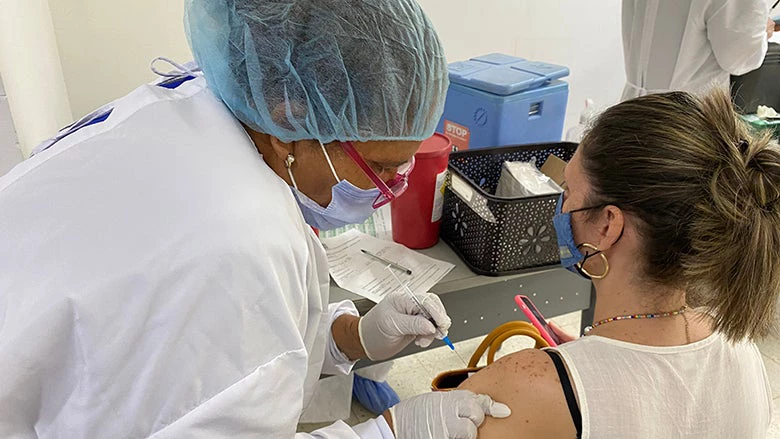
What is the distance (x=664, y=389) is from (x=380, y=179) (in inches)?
23.2

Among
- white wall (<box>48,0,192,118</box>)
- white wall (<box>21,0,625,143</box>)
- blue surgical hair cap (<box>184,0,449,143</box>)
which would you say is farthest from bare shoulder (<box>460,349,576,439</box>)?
white wall (<box>21,0,625,143</box>)

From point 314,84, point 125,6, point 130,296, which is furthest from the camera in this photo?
point 125,6

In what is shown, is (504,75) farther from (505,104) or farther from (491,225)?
(491,225)

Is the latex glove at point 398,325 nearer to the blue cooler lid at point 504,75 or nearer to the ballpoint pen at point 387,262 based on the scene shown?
the ballpoint pen at point 387,262

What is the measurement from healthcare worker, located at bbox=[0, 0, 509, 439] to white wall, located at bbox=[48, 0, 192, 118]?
5.56ft

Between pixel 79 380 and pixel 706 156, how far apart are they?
3.31ft

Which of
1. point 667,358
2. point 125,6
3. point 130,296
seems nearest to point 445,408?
point 667,358

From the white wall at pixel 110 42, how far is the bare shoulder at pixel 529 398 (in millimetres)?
2085

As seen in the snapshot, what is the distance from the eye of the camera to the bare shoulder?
0.96 meters

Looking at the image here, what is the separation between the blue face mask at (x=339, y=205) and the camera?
0.98m

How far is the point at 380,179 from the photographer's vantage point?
101 cm

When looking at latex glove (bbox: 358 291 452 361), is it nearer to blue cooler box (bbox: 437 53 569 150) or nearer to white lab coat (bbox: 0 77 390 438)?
white lab coat (bbox: 0 77 390 438)

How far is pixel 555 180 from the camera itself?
1.65 metres

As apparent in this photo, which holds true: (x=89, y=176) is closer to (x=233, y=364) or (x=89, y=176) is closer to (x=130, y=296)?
(x=130, y=296)
